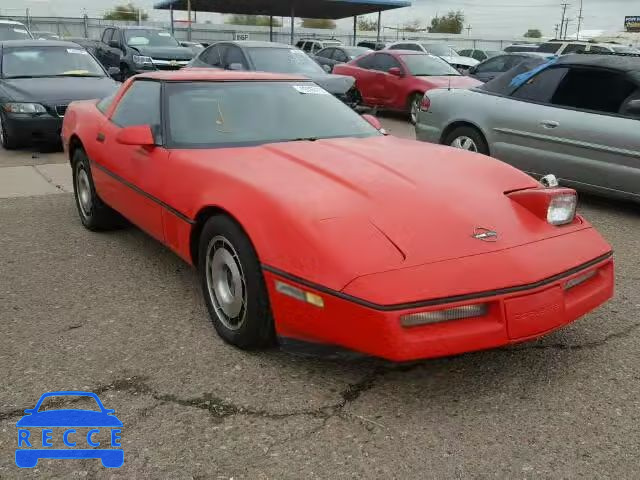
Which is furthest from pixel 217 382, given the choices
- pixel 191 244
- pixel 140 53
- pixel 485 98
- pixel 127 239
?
pixel 140 53

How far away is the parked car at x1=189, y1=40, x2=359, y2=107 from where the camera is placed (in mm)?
10523

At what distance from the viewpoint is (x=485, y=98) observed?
672 cm

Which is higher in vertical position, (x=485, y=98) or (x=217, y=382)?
(x=485, y=98)

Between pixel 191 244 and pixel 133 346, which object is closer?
pixel 133 346

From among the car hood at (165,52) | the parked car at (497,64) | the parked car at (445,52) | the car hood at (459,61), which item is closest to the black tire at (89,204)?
the car hood at (165,52)

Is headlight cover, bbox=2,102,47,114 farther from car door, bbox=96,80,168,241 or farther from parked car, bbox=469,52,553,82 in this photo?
parked car, bbox=469,52,553,82

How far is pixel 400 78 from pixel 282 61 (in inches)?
105

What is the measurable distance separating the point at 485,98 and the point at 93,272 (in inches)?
177

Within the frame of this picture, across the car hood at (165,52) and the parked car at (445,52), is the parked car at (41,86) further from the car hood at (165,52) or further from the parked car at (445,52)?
the parked car at (445,52)

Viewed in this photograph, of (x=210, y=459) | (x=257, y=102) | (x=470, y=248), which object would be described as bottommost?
(x=210, y=459)

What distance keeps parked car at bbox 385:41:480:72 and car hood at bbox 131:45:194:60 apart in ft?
22.8

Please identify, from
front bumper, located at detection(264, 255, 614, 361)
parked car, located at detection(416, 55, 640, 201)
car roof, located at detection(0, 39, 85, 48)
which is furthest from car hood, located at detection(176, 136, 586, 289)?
car roof, located at detection(0, 39, 85, 48)

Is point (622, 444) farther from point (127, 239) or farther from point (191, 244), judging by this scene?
point (127, 239)

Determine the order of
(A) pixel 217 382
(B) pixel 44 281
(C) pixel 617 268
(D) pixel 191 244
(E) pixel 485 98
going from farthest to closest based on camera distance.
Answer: (E) pixel 485 98
(C) pixel 617 268
(B) pixel 44 281
(D) pixel 191 244
(A) pixel 217 382
